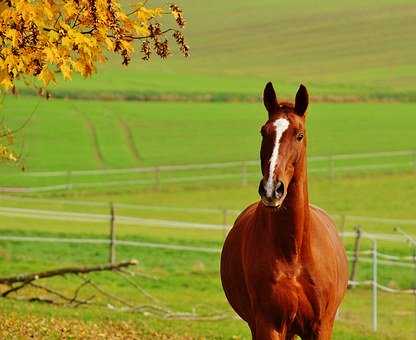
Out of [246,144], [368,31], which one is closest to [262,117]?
[246,144]

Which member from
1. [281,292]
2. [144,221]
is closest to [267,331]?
[281,292]

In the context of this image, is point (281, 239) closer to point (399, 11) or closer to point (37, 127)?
point (37, 127)

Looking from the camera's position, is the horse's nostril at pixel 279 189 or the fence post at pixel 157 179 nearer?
the horse's nostril at pixel 279 189

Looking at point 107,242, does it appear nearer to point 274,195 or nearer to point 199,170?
point 274,195

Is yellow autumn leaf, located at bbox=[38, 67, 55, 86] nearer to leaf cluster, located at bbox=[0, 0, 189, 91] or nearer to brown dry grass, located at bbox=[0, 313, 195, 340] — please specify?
leaf cluster, located at bbox=[0, 0, 189, 91]

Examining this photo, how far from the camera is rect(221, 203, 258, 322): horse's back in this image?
10180 millimetres

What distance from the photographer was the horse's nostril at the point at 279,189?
8227 mm

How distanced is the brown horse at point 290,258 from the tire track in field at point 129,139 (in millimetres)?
44746

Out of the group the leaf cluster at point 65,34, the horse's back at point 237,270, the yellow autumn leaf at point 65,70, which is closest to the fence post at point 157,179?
the horse's back at point 237,270

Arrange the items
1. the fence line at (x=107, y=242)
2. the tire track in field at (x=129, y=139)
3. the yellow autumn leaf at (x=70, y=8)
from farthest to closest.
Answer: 1. the tire track in field at (x=129, y=139)
2. the fence line at (x=107, y=242)
3. the yellow autumn leaf at (x=70, y=8)

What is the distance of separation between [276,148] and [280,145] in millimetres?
41

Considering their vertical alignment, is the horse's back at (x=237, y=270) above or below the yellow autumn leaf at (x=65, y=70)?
below

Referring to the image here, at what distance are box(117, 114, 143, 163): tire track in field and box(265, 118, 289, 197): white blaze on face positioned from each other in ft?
149

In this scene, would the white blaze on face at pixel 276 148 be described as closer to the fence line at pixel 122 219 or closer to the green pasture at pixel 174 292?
Result: the green pasture at pixel 174 292
